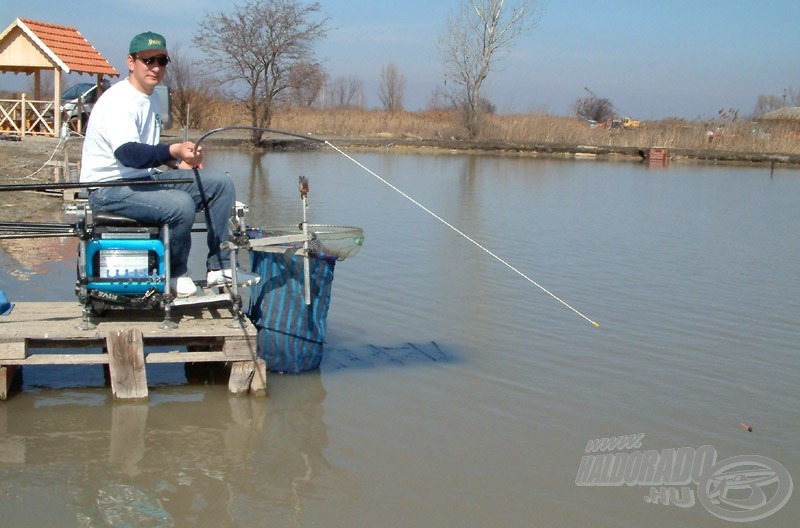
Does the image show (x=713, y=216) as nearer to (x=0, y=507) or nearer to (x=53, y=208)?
(x=53, y=208)

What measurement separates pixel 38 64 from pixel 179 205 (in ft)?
74.3

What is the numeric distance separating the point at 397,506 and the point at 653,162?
31356 mm

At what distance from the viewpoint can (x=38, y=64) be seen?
25969mm

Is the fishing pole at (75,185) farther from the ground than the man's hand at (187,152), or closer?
closer

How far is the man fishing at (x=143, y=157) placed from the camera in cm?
551

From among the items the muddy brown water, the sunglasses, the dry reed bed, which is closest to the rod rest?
the sunglasses

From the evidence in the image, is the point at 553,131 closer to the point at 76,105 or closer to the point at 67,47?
the point at 67,47

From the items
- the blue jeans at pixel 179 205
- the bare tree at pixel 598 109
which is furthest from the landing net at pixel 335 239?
the bare tree at pixel 598 109

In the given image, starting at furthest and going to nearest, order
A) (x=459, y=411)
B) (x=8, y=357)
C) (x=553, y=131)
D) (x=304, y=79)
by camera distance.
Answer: (x=553, y=131), (x=304, y=79), (x=459, y=411), (x=8, y=357)

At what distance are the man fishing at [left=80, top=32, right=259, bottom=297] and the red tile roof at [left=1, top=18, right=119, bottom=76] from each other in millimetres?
21424

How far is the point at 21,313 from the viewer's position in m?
5.91

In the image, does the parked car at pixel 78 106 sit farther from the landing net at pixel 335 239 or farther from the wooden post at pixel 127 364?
the wooden post at pixel 127 364

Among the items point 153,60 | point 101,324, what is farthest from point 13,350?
point 153,60

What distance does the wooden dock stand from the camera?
549cm
